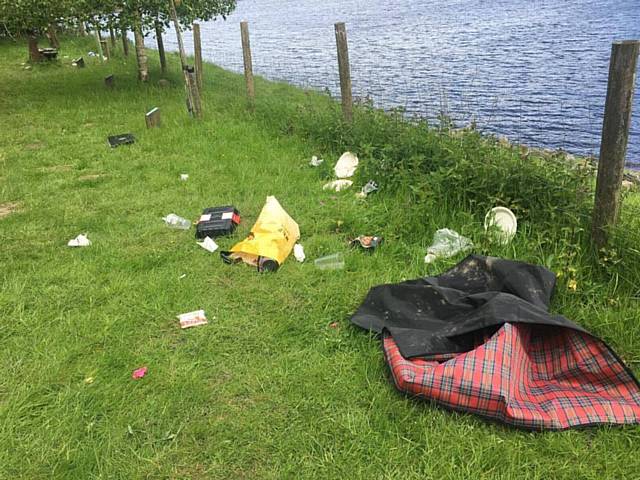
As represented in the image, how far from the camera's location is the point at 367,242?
149 inches

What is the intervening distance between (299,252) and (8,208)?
300cm

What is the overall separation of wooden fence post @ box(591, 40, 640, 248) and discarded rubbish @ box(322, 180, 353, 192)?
7.64 ft

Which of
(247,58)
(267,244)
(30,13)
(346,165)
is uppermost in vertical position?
(30,13)

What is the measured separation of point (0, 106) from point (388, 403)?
9.50m

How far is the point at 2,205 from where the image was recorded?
4852 mm

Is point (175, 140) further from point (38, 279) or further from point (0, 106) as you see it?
point (0, 106)

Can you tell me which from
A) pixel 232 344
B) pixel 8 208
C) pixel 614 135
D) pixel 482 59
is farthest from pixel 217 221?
pixel 482 59

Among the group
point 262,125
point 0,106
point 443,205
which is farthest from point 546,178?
point 0,106

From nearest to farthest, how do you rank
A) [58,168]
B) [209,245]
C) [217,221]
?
1. [209,245]
2. [217,221]
3. [58,168]

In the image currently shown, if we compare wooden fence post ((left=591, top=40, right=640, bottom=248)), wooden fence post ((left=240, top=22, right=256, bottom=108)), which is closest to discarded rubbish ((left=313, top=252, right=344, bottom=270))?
wooden fence post ((left=591, top=40, right=640, bottom=248))

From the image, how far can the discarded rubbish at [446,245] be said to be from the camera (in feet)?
11.6

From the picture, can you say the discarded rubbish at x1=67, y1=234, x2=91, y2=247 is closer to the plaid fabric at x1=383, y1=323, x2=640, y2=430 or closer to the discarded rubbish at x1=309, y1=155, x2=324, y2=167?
the discarded rubbish at x1=309, y1=155, x2=324, y2=167

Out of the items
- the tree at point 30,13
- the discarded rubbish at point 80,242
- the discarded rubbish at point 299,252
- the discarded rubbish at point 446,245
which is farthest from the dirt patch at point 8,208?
the tree at point 30,13

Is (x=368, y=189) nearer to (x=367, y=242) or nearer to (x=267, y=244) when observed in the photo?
(x=367, y=242)
